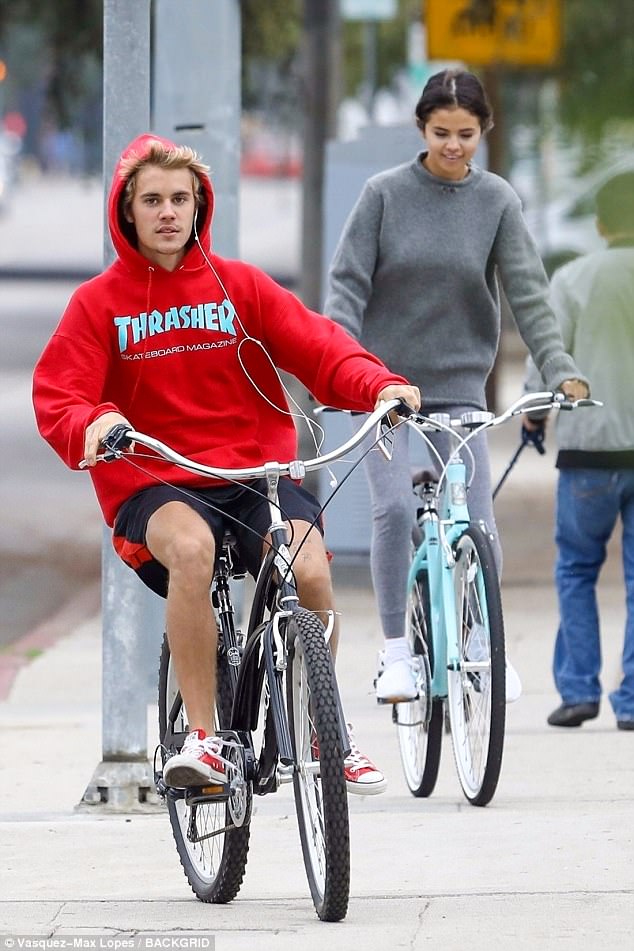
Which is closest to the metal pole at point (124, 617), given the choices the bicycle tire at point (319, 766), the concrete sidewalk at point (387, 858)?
the concrete sidewalk at point (387, 858)

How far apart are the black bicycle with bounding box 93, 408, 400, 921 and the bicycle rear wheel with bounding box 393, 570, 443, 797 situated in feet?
3.86

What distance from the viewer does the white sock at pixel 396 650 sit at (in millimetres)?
6492

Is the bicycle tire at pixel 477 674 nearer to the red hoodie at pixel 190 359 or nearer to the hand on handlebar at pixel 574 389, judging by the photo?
the hand on handlebar at pixel 574 389

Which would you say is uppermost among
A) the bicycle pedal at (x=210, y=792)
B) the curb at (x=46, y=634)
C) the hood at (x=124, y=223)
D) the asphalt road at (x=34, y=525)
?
the hood at (x=124, y=223)

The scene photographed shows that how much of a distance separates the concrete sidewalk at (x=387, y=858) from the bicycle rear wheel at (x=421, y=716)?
3.1 inches

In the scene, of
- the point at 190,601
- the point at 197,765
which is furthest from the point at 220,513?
the point at 197,765

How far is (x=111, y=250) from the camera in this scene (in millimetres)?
6711

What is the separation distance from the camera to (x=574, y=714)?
745 cm

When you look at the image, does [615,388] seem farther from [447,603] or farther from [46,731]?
[46,731]

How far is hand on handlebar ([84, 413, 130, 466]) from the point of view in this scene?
4.82m

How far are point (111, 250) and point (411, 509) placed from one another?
1200 millimetres

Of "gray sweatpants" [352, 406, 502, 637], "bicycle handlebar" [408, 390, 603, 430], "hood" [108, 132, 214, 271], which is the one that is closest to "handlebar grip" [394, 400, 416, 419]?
"hood" [108, 132, 214, 271]

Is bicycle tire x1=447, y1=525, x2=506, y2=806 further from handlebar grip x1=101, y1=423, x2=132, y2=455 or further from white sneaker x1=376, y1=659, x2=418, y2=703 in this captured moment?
handlebar grip x1=101, y1=423, x2=132, y2=455

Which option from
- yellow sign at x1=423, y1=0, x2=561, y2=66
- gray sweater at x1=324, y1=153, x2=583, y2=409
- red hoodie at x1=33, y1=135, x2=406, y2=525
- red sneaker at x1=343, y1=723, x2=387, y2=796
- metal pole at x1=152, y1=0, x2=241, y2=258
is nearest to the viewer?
red sneaker at x1=343, y1=723, x2=387, y2=796
